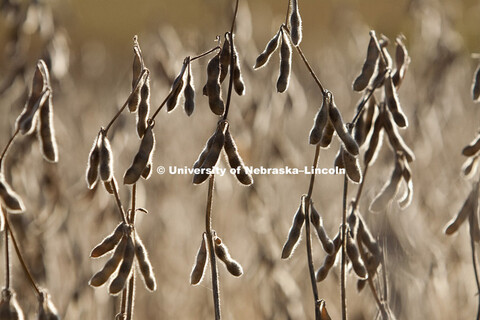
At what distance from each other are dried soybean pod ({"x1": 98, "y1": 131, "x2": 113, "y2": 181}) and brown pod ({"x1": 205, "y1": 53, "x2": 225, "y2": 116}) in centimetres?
19

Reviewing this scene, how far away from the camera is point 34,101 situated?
1243mm

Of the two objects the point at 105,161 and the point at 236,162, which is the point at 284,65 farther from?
the point at 105,161

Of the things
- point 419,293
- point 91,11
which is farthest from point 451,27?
point 91,11

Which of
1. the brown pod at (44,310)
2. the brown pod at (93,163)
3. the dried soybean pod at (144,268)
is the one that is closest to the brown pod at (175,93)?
the brown pod at (93,163)

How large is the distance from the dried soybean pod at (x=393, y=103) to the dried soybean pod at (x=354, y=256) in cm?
24

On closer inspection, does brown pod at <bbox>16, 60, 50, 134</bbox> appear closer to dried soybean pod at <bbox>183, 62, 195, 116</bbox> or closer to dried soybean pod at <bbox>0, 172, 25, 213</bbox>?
dried soybean pod at <bbox>0, 172, 25, 213</bbox>

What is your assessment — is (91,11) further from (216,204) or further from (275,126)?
(275,126)

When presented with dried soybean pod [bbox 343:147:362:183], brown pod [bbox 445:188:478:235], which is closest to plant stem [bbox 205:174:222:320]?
dried soybean pod [bbox 343:147:362:183]

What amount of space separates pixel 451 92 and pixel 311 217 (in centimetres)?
161

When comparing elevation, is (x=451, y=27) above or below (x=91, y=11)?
below

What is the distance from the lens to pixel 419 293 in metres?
1.77

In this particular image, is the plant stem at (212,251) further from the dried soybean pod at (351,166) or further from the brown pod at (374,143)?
the brown pod at (374,143)

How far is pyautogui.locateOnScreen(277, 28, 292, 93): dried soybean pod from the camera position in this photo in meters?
1.18

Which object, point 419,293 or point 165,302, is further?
point 165,302
